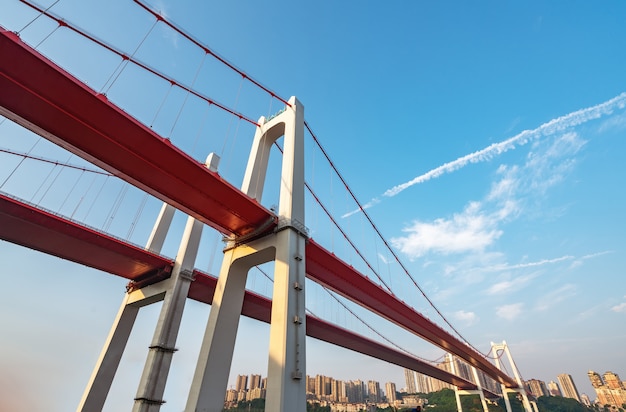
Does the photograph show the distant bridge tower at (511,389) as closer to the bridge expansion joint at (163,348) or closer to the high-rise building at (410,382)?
the high-rise building at (410,382)

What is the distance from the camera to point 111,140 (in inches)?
452

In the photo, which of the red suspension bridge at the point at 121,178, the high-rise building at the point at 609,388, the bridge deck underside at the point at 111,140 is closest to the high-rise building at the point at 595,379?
the high-rise building at the point at 609,388

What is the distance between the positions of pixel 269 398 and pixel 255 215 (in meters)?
7.41

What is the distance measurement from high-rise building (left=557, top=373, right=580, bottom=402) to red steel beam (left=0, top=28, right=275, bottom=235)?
478ft

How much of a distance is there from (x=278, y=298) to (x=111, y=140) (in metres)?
8.66

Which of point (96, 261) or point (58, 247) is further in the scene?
point (96, 261)

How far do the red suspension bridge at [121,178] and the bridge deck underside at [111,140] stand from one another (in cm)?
3

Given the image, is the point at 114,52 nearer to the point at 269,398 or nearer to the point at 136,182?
the point at 136,182

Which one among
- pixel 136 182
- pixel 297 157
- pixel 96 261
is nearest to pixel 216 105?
pixel 297 157

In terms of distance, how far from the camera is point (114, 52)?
1236cm

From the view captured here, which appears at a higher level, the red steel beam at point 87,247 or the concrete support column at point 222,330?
the red steel beam at point 87,247

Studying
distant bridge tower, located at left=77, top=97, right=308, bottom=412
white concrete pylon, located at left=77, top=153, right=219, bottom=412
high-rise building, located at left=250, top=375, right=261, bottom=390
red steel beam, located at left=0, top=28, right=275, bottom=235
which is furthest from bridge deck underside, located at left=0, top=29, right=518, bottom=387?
high-rise building, located at left=250, top=375, right=261, bottom=390

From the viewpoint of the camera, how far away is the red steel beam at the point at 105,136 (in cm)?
939

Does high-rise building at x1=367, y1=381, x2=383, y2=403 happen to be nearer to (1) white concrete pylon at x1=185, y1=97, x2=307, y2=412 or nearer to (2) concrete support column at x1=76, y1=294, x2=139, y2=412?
(2) concrete support column at x1=76, y1=294, x2=139, y2=412
